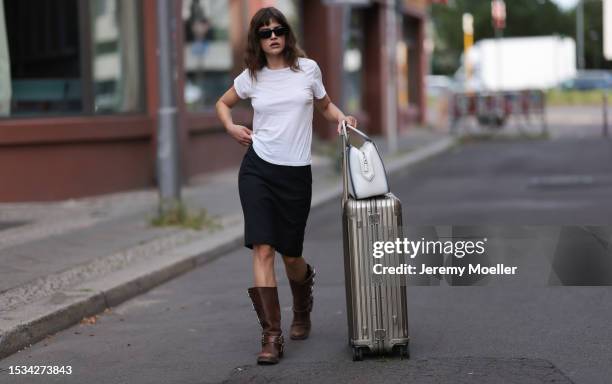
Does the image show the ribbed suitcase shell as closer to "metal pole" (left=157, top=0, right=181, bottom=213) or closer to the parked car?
"metal pole" (left=157, top=0, right=181, bottom=213)

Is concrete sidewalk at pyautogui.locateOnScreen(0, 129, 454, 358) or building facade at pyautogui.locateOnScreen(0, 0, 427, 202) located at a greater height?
building facade at pyautogui.locateOnScreen(0, 0, 427, 202)

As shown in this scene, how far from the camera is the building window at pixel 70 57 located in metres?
13.0

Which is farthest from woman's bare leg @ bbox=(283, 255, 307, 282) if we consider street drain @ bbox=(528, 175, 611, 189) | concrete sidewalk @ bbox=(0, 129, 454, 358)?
street drain @ bbox=(528, 175, 611, 189)

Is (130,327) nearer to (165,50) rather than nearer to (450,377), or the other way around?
(450,377)

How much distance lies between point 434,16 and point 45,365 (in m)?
82.4

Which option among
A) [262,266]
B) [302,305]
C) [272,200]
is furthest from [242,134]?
[302,305]

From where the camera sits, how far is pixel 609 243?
8.91 metres

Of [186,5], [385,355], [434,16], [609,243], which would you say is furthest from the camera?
[434,16]

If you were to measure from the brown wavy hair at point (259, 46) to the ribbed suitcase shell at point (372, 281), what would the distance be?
853 mm

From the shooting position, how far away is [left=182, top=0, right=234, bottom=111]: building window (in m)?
16.5

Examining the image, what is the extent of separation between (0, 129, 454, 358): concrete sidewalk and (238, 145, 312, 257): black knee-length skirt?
157cm

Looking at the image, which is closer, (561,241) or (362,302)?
(362,302)

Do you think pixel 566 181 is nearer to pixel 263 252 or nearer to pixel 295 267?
pixel 295 267

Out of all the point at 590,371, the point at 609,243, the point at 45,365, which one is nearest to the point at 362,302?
the point at 590,371
